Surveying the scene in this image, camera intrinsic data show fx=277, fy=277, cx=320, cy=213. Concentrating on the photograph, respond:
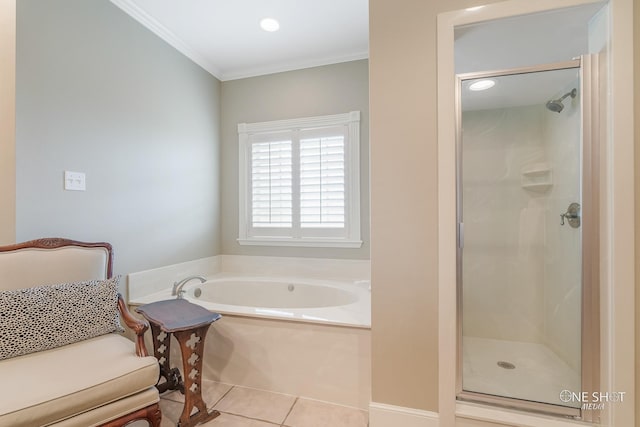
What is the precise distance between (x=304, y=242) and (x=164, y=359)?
5.09 ft

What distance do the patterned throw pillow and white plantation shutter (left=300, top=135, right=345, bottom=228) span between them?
1.79 metres

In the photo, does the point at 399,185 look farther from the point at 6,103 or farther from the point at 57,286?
the point at 6,103

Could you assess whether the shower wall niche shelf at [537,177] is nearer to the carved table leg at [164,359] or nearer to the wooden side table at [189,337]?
the wooden side table at [189,337]

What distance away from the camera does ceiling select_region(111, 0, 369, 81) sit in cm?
212

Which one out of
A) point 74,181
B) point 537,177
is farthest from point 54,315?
point 537,177

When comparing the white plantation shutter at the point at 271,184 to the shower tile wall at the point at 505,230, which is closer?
the shower tile wall at the point at 505,230

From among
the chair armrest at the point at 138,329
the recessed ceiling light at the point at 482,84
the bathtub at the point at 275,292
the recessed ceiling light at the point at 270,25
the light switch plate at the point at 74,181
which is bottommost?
the bathtub at the point at 275,292

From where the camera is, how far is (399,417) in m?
1.42

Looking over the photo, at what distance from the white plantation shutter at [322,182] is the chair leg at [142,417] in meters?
1.94

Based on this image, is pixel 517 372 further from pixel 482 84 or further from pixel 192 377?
pixel 192 377

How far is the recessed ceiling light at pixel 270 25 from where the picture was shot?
2.27 m

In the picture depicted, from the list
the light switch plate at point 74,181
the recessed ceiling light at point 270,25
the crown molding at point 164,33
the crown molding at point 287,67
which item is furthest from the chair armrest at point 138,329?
the crown molding at point 287,67

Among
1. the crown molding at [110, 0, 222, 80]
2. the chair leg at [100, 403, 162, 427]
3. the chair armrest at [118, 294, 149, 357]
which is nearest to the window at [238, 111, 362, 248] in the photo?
the crown molding at [110, 0, 222, 80]

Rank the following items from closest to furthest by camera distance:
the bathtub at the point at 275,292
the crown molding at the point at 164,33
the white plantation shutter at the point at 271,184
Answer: the crown molding at the point at 164,33 < the bathtub at the point at 275,292 < the white plantation shutter at the point at 271,184
